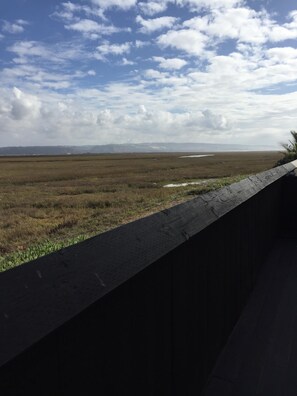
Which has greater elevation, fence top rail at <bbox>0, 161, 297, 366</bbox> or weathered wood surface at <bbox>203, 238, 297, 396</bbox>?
fence top rail at <bbox>0, 161, 297, 366</bbox>

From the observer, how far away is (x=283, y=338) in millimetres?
3748

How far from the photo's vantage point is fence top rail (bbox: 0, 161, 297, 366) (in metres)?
1.10

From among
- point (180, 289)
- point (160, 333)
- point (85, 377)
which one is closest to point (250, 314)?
point (180, 289)

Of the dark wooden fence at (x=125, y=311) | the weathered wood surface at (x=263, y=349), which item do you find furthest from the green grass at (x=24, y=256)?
the dark wooden fence at (x=125, y=311)

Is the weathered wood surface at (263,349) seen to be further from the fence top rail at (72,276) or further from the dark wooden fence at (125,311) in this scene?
the fence top rail at (72,276)

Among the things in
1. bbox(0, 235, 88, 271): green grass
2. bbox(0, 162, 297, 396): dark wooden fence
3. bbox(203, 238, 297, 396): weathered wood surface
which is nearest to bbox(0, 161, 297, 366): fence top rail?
bbox(0, 162, 297, 396): dark wooden fence

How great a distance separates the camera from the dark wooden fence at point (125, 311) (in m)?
1.16

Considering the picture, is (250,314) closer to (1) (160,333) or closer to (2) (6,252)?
(1) (160,333)

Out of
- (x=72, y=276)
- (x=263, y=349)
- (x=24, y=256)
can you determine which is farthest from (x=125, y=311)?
(x=24, y=256)

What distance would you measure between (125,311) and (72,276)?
0.44 metres

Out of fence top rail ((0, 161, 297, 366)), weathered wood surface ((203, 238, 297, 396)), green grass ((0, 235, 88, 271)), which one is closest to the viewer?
fence top rail ((0, 161, 297, 366))

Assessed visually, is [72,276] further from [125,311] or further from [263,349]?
[263,349]

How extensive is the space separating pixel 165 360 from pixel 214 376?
1.17 metres

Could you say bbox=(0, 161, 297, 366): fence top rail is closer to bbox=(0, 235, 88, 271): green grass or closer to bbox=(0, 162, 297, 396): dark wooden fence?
bbox=(0, 162, 297, 396): dark wooden fence
